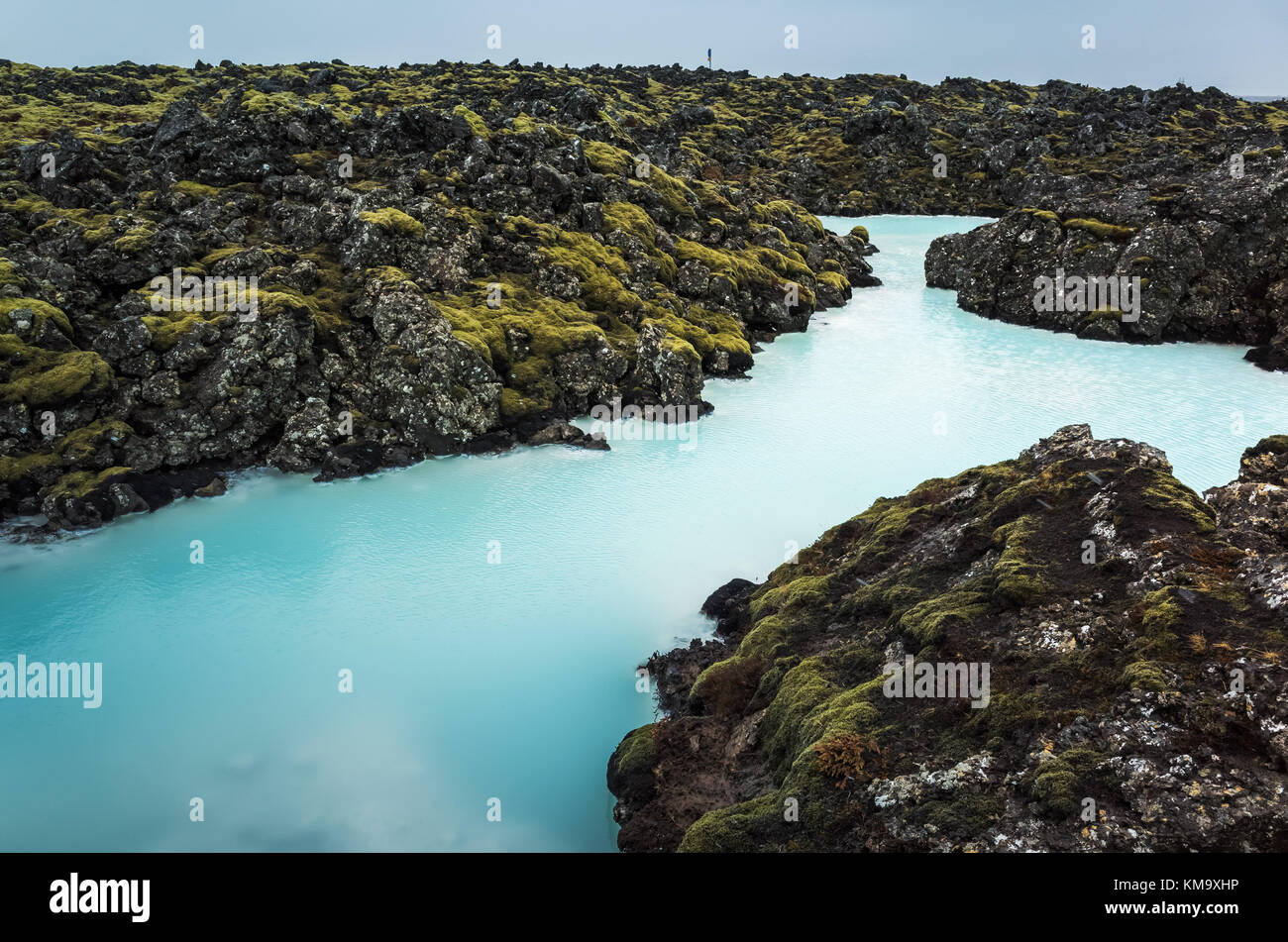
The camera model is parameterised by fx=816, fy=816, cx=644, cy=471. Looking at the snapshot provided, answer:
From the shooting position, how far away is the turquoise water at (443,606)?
1856cm

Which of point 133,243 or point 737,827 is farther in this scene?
point 133,243

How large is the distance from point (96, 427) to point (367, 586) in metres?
16.3

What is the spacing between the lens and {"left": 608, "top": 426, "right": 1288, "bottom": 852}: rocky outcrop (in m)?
11.9

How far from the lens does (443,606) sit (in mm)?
25984

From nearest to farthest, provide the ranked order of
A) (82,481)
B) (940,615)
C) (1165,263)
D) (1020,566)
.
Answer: (940,615)
(1020,566)
(82,481)
(1165,263)

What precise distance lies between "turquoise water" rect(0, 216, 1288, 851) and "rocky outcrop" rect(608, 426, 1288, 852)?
3.25 m

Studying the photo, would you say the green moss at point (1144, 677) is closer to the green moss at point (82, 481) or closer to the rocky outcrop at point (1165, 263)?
the green moss at point (82, 481)

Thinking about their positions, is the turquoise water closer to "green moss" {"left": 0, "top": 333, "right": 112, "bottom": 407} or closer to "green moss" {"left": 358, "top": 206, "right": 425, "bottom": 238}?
"green moss" {"left": 0, "top": 333, "right": 112, "bottom": 407}

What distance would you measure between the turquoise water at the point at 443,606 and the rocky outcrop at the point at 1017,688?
10.7ft

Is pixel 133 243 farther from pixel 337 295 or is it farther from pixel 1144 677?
pixel 1144 677

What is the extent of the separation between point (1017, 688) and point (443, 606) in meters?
17.4

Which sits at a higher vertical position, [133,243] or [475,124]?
→ [475,124]

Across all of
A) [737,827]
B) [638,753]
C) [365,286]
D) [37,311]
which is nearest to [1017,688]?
[737,827]

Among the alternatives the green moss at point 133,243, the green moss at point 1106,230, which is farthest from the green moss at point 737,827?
the green moss at point 1106,230
